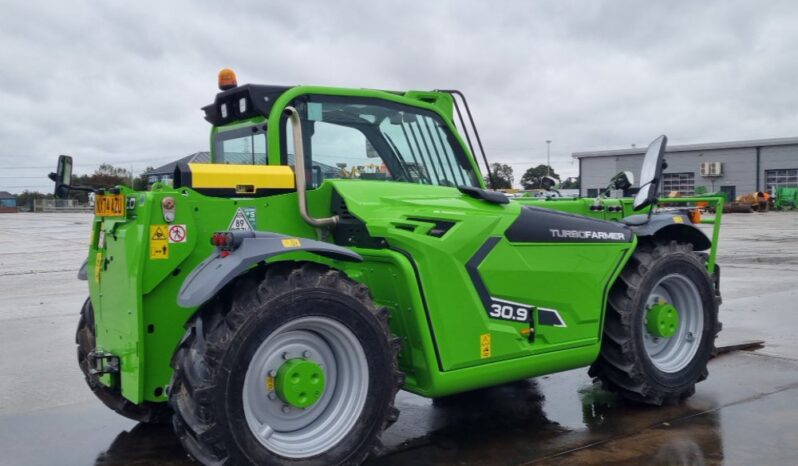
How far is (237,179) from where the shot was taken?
425 centimetres

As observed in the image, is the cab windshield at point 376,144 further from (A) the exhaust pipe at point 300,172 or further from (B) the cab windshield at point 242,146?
(A) the exhaust pipe at point 300,172

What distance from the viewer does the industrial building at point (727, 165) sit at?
55000 millimetres

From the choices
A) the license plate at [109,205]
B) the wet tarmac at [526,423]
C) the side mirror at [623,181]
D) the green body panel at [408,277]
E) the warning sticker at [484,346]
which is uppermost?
the side mirror at [623,181]

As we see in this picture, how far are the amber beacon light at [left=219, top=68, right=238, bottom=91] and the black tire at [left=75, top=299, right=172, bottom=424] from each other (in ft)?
5.66

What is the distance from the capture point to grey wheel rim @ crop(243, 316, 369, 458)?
3.75 m

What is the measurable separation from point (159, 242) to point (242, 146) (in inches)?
58.7

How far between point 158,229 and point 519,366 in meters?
2.22

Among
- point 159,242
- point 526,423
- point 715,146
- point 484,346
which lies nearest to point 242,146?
point 159,242

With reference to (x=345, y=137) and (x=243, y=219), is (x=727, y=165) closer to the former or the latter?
(x=345, y=137)

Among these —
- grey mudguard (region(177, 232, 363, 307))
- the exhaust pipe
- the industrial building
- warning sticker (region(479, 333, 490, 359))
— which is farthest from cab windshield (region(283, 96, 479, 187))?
the industrial building

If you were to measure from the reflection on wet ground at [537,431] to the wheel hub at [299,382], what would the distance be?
0.73 metres

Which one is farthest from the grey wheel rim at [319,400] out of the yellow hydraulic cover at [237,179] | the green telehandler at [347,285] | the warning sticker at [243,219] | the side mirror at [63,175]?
the side mirror at [63,175]

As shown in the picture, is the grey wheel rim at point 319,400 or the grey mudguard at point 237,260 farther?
the grey wheel rim at point 319,400

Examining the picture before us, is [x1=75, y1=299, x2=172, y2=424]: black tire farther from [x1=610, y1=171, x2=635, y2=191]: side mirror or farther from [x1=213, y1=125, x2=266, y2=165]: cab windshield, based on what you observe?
[x1=610, y1=171, x2=635, y2=191]: side mirror
